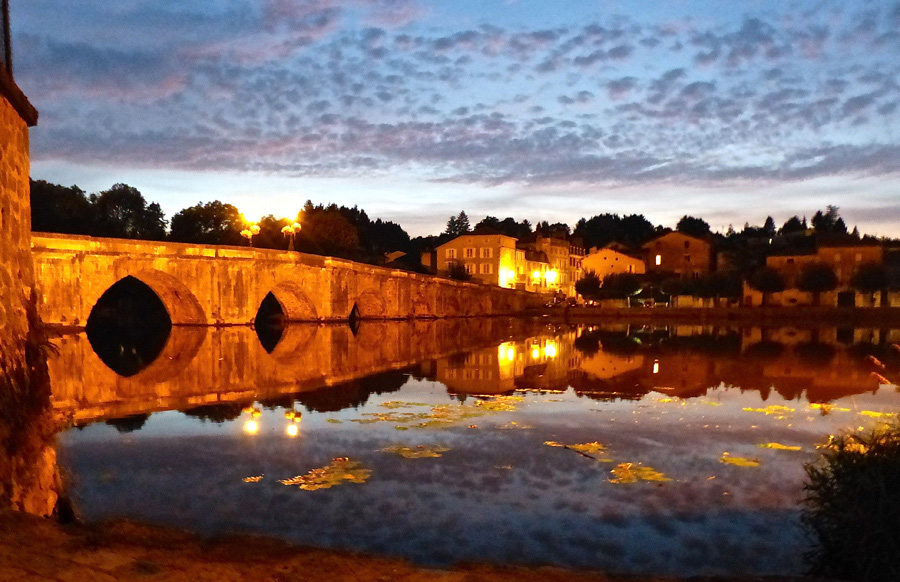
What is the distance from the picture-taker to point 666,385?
685 inches

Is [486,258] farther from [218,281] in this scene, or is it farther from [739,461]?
[739,461]

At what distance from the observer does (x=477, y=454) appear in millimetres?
9609

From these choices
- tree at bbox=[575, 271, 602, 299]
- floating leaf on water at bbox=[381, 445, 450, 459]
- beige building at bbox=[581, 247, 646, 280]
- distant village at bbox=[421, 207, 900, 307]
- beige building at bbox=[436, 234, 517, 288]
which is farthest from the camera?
beige building at bbox=[581, 247, 646, 280]

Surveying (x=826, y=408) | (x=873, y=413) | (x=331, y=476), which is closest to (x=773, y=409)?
(x=826, y=408)

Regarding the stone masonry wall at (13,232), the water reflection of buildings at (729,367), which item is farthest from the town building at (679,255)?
the stone masonry wall at (13,232)

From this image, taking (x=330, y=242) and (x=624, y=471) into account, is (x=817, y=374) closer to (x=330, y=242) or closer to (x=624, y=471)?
(x=624, y=471)

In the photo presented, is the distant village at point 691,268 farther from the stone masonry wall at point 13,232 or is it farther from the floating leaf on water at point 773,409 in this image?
the stone masonry wall at point 13,232

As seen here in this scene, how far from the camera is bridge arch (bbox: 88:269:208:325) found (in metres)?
35.4

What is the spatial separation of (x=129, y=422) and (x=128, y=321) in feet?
133

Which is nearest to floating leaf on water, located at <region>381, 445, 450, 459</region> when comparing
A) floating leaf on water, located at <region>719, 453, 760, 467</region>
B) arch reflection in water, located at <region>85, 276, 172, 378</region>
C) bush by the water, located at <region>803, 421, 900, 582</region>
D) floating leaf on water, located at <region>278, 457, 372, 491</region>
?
floating leaf on water, located at <region>278, 457, 372, 491</region>

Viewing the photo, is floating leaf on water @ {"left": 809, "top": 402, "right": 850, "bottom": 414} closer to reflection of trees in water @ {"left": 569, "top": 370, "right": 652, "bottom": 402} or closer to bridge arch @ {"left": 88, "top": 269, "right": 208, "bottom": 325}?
reflection of trees in water @ {"left": 569, "top": 370, "right": 652, "bottom": 402}

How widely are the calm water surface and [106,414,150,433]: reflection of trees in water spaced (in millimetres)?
53

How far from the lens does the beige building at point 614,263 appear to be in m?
80.6

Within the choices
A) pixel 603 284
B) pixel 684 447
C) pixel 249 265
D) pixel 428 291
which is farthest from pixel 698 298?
pixel 684 447
